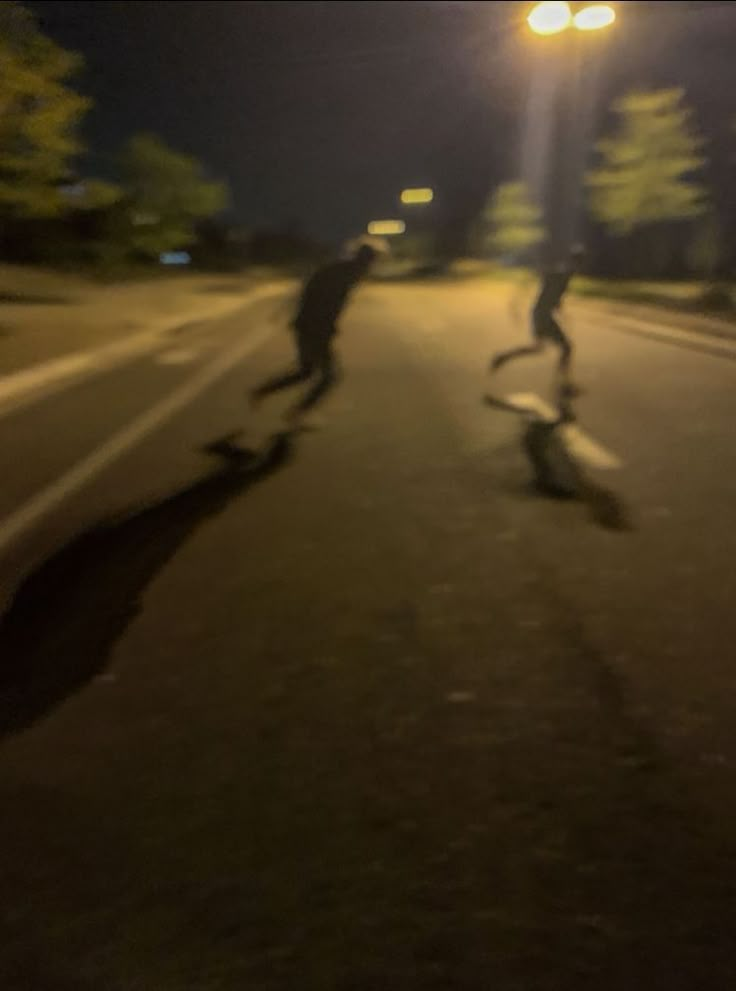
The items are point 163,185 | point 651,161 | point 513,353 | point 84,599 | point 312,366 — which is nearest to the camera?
point 84,599

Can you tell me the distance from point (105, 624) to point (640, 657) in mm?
2564

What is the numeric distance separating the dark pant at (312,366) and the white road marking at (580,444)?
2874 mm

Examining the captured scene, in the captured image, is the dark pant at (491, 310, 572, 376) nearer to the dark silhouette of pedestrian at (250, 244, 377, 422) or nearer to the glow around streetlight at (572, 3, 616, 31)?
the dark silhouette of pedestrian at (250, 244, 377, 422)

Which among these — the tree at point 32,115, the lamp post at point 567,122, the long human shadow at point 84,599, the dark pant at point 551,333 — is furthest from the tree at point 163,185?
the long human shadow at point 84,599

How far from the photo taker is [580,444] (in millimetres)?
11797

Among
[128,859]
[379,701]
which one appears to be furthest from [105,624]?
[128,859]

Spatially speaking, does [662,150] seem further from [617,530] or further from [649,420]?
[617,530]

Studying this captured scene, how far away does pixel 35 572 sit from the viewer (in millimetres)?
7344

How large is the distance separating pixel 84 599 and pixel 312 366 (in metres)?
11.3

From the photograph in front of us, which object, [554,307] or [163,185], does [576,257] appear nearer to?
[554,307]

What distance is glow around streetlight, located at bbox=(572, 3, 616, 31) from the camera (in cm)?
3038

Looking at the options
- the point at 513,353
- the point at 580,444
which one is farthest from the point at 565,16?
the point at 580,444

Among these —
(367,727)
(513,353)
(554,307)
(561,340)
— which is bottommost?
(513,353)

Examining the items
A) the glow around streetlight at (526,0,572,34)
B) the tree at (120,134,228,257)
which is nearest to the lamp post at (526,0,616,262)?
the glow around streetlight at (526,0,572,34)
